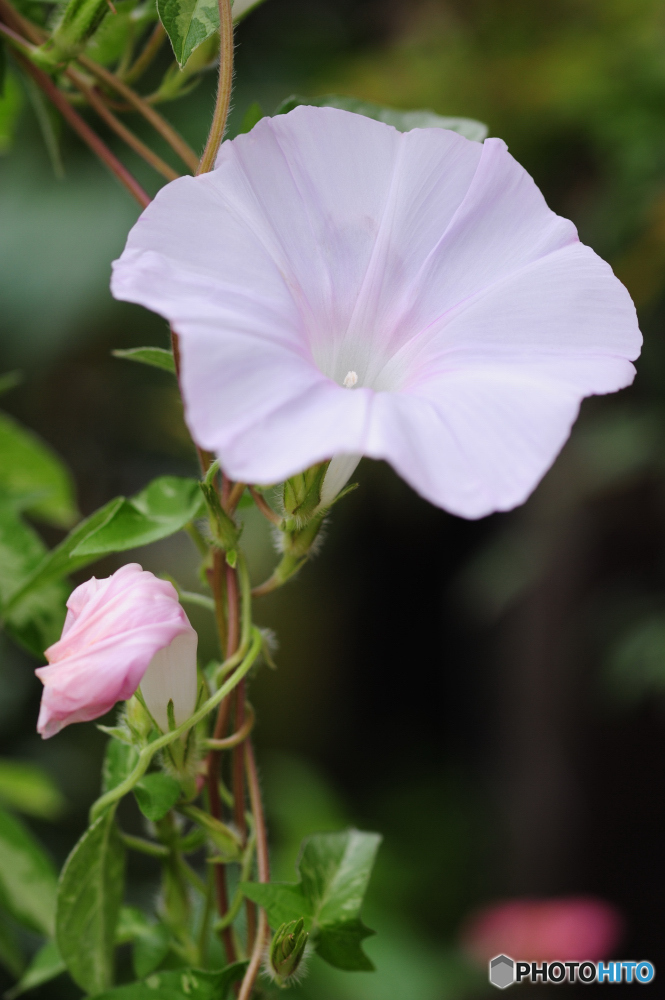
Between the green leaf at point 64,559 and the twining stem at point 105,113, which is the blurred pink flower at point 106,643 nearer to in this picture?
the green leaf at point 64,559

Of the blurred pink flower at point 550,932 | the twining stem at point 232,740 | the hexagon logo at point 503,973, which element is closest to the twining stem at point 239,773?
the twining stem at point 232,740

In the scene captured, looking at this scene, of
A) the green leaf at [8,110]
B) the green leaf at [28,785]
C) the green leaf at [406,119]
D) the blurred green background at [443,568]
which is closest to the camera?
the green leaf at [406,119]

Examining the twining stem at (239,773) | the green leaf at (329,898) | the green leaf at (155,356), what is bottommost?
the green leaf at (329,898)

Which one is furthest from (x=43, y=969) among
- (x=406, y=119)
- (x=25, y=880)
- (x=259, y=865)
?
(x=406, y=119)

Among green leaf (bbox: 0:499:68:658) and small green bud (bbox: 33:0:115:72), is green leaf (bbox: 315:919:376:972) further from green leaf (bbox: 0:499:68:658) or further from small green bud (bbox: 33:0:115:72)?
small green bud (bbox: 33:0:115:72)

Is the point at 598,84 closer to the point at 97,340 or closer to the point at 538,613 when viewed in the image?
the point at 538,613

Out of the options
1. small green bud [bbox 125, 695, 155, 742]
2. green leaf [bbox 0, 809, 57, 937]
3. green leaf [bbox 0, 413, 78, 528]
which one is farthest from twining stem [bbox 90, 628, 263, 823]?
green leaf [bbox 0, 413, 78, 528]
